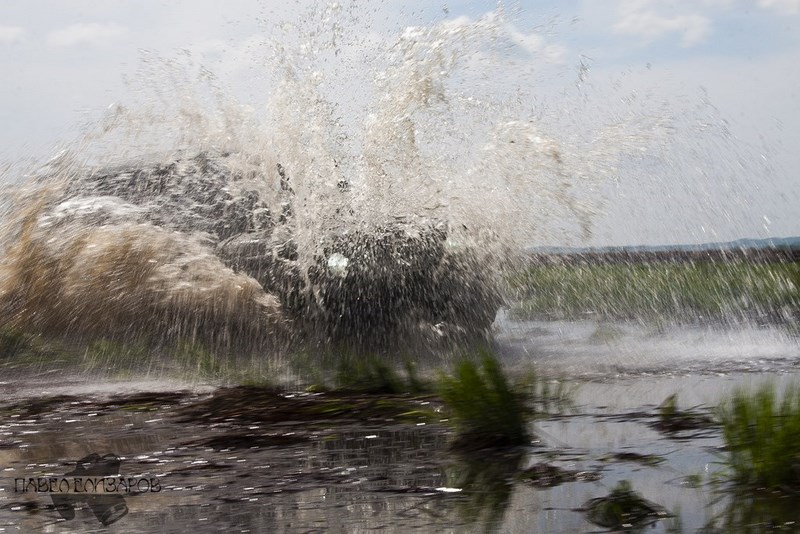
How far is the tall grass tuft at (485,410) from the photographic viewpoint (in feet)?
13.7

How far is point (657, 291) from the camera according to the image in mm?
14445

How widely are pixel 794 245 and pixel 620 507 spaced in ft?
84.5

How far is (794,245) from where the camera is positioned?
2684cm

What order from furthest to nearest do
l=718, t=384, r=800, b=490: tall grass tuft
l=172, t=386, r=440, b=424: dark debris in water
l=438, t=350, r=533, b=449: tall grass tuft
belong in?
l=172, t=386, r=440, b=424: dark debris in water → l=438, t=350, r=533, b=449: tall grass tuft → l=718, t=384, r=800, b=490: tall grass tuft

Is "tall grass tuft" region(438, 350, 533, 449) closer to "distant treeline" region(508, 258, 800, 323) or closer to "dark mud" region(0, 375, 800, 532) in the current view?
"dark mud" region(0, 375, 800, 532)

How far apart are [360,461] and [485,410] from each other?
0.57 meters

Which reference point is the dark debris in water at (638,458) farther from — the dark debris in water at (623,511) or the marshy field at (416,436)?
the dark debris in water at (623,511)

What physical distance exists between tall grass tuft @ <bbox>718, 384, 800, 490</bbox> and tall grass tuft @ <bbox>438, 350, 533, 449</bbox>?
860 mm

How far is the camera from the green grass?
12.1 meters

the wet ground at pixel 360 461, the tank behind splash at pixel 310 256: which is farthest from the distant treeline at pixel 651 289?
the wet ground at pixel 360 461

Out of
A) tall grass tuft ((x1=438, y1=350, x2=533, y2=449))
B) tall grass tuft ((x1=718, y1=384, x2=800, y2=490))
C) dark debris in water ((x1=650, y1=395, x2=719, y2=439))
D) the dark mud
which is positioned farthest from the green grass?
tall grass tuft ((x1=718, y1=384, x2=800, y2=490))

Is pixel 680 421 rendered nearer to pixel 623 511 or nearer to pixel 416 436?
pixel 416 436

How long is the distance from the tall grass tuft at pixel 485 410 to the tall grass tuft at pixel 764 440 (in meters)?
0.86

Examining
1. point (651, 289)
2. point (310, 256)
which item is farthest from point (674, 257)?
point (310, 256)
